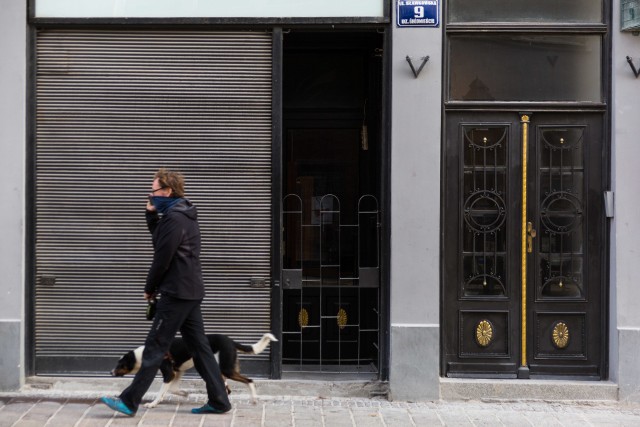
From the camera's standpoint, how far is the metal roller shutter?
9391 mm

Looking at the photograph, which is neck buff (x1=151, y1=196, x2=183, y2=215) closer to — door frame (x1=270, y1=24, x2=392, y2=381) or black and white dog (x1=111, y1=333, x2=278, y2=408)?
black and white dog (x1=111, y1=333, x2=278, y2=408)

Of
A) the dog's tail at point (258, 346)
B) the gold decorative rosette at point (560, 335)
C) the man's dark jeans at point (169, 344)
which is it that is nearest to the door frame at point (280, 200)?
the dog's tail at point (258, 346)

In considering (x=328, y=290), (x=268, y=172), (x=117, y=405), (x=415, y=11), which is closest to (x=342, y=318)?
(x=328, y=290)

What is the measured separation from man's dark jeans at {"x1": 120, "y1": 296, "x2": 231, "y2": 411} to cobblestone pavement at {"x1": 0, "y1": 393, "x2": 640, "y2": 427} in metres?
0.25

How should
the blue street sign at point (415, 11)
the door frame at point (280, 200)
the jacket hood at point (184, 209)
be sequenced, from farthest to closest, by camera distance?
1. the door frame at point (280, 200)
2. the blue street sign at point (415, 11)
3. the jacket hood at point (184, 209)

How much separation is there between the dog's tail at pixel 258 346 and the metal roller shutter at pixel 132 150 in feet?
2.77

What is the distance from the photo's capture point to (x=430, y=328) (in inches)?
361

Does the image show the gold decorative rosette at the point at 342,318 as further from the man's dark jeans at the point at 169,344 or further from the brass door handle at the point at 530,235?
the man's dark jeans at the point at 169,344

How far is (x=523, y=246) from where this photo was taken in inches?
369

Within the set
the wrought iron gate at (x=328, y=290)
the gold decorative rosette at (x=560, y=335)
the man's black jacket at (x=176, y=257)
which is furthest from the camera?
the wrought iron gate at (x=328, y=290)

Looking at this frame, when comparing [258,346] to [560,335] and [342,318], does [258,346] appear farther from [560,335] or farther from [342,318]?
[560,335]

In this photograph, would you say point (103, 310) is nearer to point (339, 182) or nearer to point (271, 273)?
point (271, 273)

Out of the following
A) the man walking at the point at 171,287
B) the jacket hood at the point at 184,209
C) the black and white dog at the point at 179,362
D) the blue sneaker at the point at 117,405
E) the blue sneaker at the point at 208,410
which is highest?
the jacket hood at the point at 184,209

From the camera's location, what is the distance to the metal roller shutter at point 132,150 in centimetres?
939
